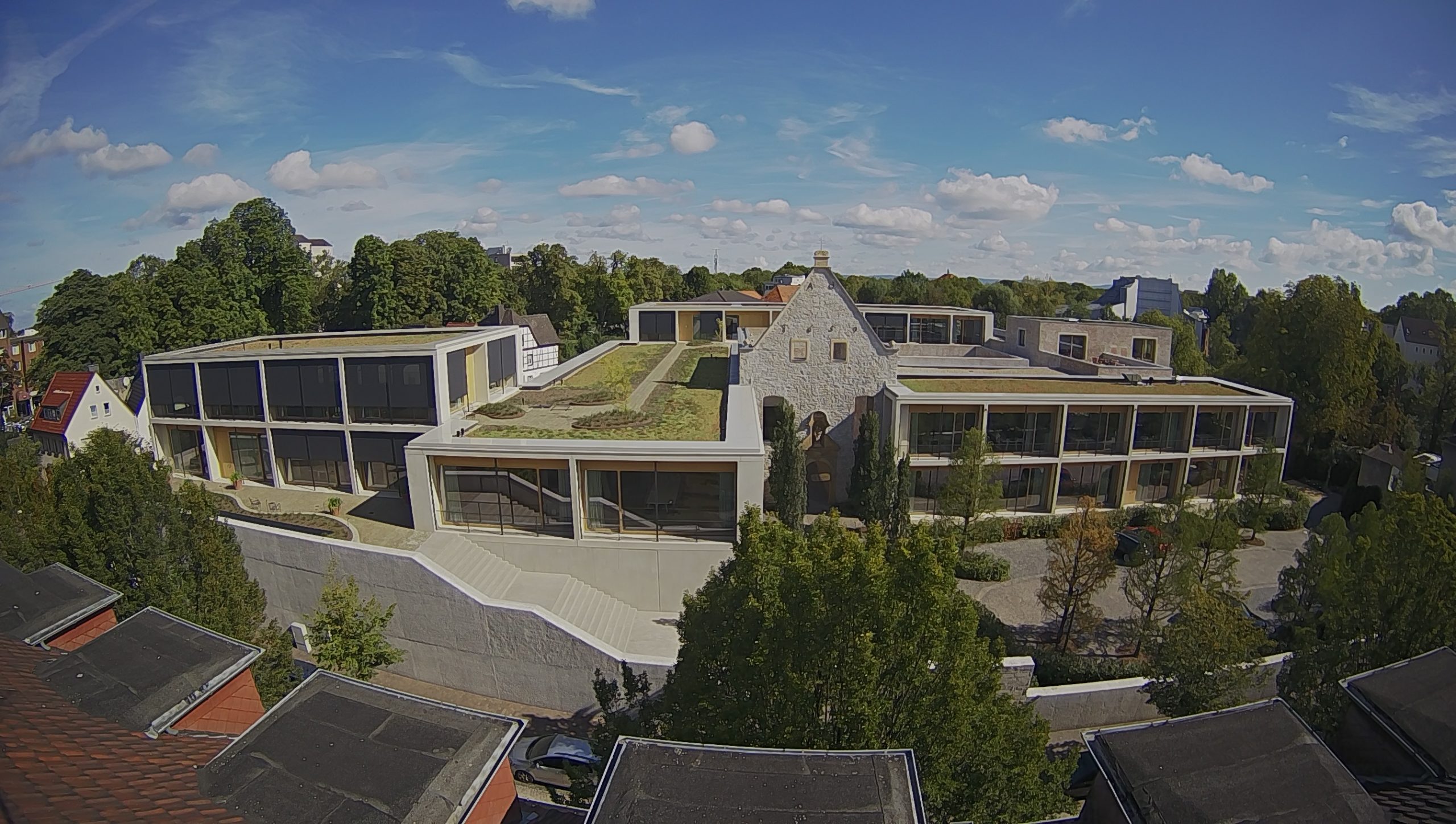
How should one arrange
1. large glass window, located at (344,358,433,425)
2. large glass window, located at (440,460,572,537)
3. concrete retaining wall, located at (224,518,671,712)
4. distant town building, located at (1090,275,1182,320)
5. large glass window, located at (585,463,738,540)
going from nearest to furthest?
concrete retaining wall, located at (224,518,671,712)
large glass window, located at (585,463,738,540)
large glass window, located at (440,460,572,537)
large glass window, located at (344,358,433,425)
distant town building, located at (1090,275,1182,320)

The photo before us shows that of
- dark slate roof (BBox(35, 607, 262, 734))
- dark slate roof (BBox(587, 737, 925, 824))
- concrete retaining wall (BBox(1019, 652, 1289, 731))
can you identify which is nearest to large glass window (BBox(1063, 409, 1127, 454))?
concrete retaining wall (BBox(1019, 652, 1289, 731))

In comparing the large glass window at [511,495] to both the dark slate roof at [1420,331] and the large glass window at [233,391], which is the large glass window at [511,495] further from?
the dark slate roof at [1420,331]

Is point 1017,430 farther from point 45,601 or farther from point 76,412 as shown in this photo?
point 76,412

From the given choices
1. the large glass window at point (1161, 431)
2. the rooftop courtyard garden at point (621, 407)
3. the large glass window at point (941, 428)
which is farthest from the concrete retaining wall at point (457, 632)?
the large glass window at point (1161, 431)

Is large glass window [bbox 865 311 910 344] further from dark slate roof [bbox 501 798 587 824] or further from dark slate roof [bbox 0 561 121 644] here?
dark slate roof [bbox 0 561 121 644]

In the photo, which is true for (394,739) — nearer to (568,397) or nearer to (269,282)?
(568,397)

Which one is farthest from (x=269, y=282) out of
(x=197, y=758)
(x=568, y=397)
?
(x=197, y=758)
